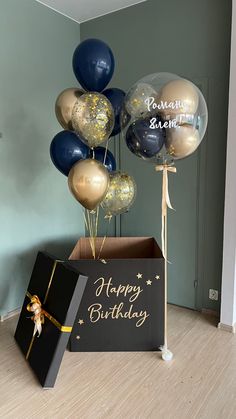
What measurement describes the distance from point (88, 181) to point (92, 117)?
0.36 meters

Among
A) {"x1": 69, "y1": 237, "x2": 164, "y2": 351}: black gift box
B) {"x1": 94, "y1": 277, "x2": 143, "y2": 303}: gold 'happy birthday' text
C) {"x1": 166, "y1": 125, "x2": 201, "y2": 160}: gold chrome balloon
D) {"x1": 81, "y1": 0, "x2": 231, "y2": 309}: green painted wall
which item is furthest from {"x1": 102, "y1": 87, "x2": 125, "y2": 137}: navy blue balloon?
{"x1": 94, "y1": 277, "x2": 143, "y2": 303}: gold 'happy birthday' text

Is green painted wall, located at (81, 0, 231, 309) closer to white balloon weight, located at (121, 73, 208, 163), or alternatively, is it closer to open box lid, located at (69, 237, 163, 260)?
open box lid, located at (69, 237, 163, 260)

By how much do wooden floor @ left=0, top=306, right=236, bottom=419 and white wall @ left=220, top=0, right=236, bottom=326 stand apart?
0.20 metres

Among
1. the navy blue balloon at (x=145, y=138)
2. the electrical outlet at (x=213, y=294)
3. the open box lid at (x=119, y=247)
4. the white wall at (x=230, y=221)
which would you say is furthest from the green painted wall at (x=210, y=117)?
the navy blue balloon at (x=145, y=138)

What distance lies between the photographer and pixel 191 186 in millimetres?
2504

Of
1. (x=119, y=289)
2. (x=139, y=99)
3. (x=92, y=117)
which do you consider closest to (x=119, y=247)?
(x=119, y=289)

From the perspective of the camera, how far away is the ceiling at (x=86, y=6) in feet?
8.35

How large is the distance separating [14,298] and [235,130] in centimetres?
208

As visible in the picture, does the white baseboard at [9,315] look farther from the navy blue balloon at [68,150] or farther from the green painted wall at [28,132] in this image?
the navy blue balloon at [68,150]

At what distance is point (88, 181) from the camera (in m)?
1.77

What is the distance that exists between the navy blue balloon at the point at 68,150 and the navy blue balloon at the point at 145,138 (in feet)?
1.16

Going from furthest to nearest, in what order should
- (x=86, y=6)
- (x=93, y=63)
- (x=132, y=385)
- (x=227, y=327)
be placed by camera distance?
(x=86, y=6) → (x=227, y=327) → (x=93, y=63) → (x=132, y=385)

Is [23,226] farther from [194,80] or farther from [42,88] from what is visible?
[194,80]

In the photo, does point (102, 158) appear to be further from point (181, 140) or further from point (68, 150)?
point (181, 140)
